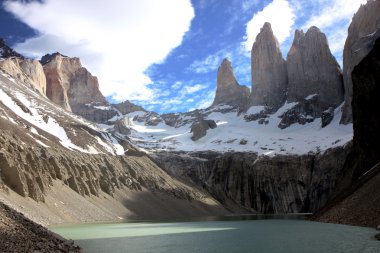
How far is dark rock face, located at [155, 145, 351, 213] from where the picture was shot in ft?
410

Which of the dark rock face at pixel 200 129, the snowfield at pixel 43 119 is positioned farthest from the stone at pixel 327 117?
the snowfield at pixel 43 119

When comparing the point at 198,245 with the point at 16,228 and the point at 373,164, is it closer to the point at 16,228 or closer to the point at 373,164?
the point at 16,228

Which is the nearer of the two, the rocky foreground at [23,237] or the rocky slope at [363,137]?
the rocky foreground at [23,237]

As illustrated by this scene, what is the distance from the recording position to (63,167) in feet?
261

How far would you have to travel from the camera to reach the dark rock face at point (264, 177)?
125 meters

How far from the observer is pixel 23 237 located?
2173 centimetres

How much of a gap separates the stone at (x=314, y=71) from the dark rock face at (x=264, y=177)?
176 feet

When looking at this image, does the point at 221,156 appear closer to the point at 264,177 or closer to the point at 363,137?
the point at 264,177

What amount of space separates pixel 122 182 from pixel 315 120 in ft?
346

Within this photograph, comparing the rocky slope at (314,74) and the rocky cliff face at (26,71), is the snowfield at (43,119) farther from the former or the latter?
the rocky slope at (314,74)

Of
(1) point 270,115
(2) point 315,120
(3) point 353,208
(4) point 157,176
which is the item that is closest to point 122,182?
(4) point 157,176

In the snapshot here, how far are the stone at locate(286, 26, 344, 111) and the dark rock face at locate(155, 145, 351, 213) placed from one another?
53692 millimetres

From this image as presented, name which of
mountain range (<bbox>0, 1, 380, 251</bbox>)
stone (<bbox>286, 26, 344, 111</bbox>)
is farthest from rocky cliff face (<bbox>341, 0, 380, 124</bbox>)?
stone (<bbox>286, 26, 344, 111</bbox>)

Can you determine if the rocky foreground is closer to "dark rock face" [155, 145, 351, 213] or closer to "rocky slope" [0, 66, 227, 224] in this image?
"rocky slope" [0, 66, 227, 224]
